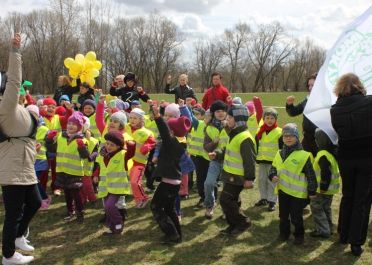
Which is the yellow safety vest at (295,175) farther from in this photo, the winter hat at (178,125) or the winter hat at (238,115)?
the winter hat at (178,125)

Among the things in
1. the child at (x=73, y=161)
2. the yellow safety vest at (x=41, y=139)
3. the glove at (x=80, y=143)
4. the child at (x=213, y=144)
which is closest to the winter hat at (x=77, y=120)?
the child at (x=73, y=161)

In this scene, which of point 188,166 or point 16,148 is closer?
point 16,148

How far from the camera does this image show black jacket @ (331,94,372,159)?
4582 mm

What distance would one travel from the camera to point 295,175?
5.25 meters

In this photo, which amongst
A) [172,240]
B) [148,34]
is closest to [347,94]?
[172,240]

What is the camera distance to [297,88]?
288ft

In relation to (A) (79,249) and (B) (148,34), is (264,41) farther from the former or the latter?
(A) (79,249)

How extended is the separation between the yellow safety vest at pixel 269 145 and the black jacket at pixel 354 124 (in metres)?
1.93

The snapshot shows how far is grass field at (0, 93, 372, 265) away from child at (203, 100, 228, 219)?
1.00 feet

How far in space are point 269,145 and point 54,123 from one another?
154 inches

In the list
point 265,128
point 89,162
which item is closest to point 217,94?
point 265,128

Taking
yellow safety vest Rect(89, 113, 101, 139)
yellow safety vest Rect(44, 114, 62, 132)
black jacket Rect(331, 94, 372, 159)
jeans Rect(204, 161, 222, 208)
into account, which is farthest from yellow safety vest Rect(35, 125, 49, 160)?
black jacket Rect(331, 94, 372, 159)

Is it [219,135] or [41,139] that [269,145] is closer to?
[219,135]

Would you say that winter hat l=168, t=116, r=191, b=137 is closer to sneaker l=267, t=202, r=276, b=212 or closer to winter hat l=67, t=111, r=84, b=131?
winter hat l=67, t=111, r=84, b=131
